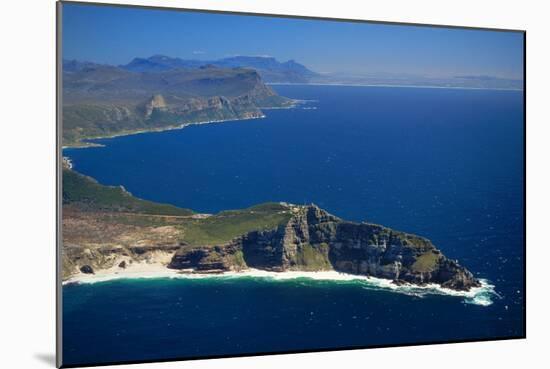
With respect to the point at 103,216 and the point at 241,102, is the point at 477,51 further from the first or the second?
the point at 103,216

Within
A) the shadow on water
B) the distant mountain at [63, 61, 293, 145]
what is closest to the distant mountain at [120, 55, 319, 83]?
the distant mountain at [63, 61, 293, 145]

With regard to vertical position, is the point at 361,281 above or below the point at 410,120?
below

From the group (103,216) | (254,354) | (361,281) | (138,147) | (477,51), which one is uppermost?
(477,51)

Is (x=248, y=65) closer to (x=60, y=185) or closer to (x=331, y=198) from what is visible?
(x=331, y=198)

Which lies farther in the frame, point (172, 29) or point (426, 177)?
point (426, 177)

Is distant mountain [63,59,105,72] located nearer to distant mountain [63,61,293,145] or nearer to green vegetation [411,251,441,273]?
distant mountain [63,61,293,145]

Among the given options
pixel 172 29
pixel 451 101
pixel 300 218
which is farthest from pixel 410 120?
pixel 172 29

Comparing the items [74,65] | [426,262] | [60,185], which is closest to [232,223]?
[60,185]

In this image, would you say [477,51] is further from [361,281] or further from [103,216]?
[103,216]
